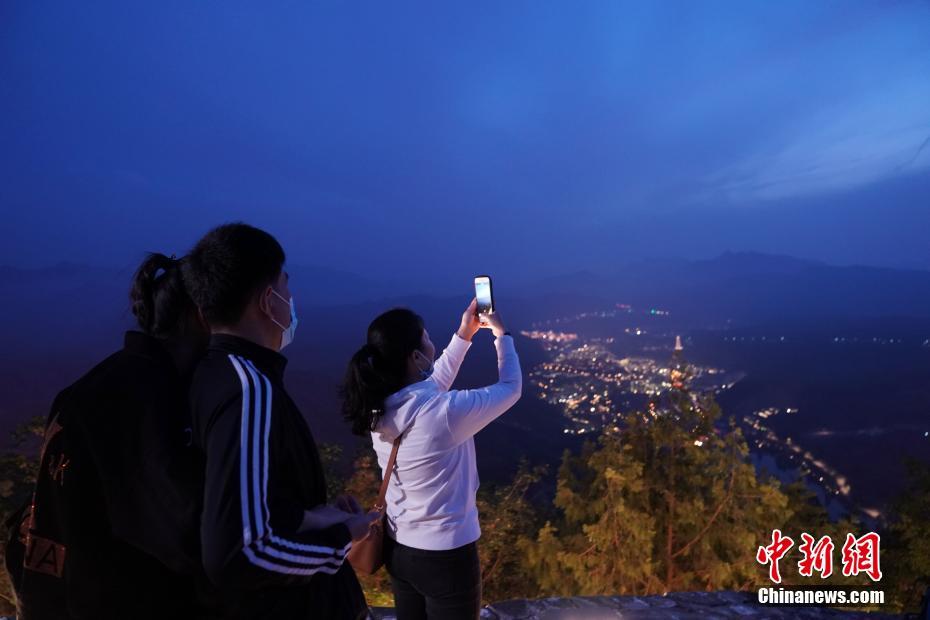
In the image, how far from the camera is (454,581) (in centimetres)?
148

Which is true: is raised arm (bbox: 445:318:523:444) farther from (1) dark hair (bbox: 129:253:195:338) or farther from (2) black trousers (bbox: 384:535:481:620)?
(1) dark hair (bbox: 129:253:195:338)

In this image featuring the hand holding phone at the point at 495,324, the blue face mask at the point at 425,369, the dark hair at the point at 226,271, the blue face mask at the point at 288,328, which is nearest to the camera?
the dark hair at the point at 226,271

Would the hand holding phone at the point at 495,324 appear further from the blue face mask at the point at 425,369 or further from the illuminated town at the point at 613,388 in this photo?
the illuminated town at the point at 613,388

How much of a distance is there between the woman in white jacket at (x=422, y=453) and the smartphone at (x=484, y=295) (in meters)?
0.50

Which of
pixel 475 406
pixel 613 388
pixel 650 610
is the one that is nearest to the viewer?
pixel 475 406

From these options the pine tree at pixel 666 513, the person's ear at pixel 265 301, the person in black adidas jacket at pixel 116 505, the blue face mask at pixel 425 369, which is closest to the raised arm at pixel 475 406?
the blue face mask at pixel 425 369

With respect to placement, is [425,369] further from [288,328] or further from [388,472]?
[288,328]

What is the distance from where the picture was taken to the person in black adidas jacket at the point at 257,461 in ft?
2.57

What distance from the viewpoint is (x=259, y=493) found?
0.80m

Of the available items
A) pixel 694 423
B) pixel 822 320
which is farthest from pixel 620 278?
pixel 694 423

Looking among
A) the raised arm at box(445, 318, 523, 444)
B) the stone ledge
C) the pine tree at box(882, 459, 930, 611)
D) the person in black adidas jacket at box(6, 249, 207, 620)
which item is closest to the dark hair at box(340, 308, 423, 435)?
the raised arm at box(445, 318, 523, 444)

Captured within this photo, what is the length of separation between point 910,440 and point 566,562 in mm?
22787

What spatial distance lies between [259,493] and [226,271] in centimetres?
44

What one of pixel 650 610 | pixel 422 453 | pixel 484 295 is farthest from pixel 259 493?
pixel 650 610
